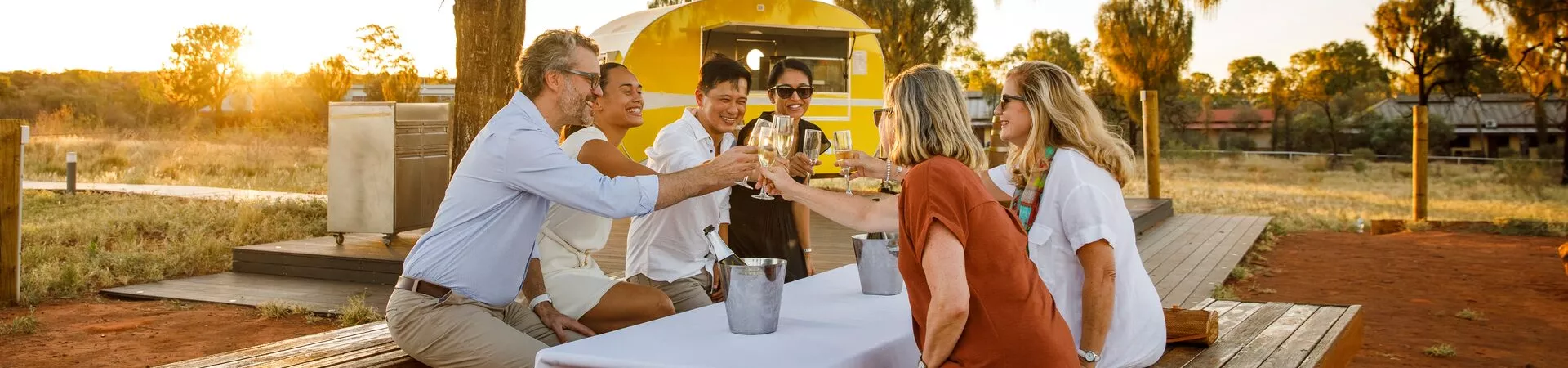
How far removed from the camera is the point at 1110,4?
27594 mm

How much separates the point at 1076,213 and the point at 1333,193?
21981 millimetres

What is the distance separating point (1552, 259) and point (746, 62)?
769 cm

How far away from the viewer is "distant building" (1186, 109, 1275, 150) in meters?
46.8

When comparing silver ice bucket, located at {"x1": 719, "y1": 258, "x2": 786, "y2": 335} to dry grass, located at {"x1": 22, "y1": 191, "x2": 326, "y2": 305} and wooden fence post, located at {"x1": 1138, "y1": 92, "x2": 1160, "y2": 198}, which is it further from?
wooden fence post, located at {"x1": 1138, "y1": 92, "x2": 1160, "y2": 198}

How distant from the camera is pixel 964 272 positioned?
6.74 feet

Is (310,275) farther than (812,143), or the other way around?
(310,275)

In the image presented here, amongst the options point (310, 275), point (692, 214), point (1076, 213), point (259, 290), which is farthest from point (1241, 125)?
point (1076, 213)

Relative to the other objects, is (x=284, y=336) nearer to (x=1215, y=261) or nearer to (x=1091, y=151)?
(x=1091, y=151)

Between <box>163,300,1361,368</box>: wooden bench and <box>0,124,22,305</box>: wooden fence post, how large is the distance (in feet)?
12.2

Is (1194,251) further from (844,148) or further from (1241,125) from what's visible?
(1241,125)

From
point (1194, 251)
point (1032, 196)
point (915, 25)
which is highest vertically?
point (915, 25)

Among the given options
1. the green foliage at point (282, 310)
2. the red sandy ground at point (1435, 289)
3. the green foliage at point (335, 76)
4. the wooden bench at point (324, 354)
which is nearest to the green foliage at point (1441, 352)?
the red sandy ground at point (1435, 289)

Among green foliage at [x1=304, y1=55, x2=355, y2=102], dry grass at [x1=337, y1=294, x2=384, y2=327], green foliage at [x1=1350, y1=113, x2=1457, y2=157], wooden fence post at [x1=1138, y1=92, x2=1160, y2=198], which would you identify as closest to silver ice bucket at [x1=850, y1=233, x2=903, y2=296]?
dry grass at [x1=337, y1=294, x2=384, y2=327]

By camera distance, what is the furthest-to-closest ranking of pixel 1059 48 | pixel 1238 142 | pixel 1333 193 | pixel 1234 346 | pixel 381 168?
pixel 1238 142
pixel 1059 48
pixel 1333 193
pixel 381 168
pixel 1234 346
